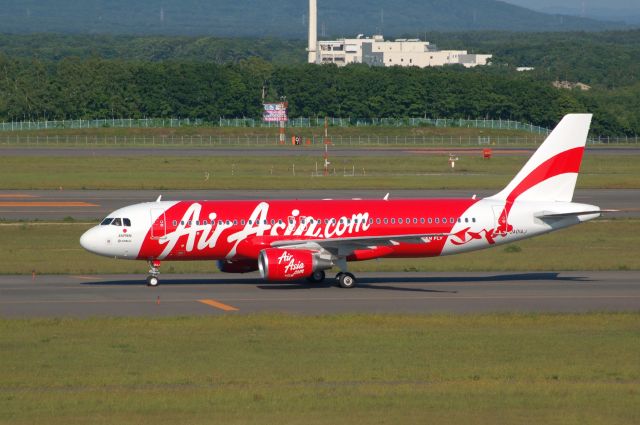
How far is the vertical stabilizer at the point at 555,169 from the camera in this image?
4762 centimetres

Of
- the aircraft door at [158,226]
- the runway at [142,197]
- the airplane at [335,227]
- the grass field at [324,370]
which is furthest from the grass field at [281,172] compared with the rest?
the grass field at [324,370]

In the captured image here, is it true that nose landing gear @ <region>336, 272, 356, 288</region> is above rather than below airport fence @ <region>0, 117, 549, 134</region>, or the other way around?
below

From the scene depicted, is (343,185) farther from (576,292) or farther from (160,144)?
(160,144)

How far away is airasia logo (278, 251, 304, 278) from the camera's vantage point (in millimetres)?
43094

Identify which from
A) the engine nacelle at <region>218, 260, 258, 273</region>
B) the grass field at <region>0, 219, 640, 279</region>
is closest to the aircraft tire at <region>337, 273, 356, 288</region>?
the engine nacelle at <region>218, 260, 258, 273</region>

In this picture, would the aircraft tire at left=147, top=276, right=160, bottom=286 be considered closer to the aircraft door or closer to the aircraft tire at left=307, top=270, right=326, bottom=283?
the aircraft door

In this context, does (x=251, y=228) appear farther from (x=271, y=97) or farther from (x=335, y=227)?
(x=271, y=97)

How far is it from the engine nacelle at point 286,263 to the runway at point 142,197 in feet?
92.2

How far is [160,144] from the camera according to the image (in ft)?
497

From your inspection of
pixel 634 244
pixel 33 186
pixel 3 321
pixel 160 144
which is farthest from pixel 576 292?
pixel 160 144

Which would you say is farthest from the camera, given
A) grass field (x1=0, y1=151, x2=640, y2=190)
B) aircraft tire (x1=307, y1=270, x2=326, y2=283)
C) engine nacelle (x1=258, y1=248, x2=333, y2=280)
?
grass field (x1=0, y1=151, x2=640, y2=190)

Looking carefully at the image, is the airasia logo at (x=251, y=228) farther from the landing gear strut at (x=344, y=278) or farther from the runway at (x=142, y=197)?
the runway at (x=142, y=197)

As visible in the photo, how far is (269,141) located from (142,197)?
79.3 m

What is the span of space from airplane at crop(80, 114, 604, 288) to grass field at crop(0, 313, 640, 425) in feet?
25.7
